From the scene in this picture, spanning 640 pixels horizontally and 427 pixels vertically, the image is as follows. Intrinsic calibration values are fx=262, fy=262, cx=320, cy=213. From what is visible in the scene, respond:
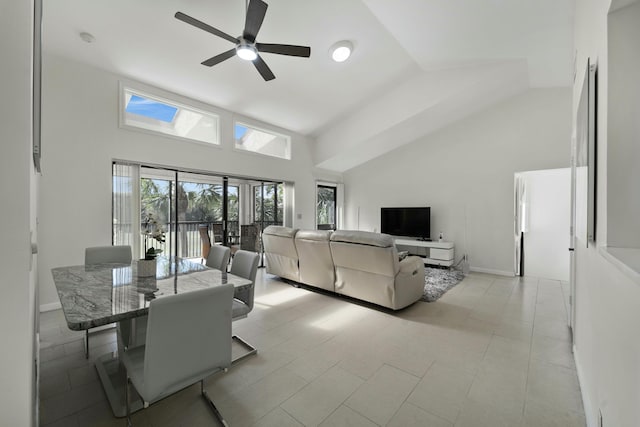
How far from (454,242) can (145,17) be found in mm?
6470

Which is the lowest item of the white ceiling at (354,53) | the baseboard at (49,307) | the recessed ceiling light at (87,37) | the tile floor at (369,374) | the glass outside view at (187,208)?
the tile floor at (369,374)

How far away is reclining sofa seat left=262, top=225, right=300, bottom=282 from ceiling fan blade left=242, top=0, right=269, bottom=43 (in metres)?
2.63

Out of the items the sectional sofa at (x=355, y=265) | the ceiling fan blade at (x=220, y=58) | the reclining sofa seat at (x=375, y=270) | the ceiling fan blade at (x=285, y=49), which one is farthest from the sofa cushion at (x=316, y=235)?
the ceiling fan blade at (x=220, y=58)

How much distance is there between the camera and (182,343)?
133 centimetres

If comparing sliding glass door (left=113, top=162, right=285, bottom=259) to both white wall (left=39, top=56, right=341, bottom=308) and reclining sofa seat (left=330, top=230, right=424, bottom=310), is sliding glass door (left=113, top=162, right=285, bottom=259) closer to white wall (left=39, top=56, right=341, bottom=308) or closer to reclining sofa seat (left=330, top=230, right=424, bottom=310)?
white wall (left=39, top=56, right=341, bottom=308)

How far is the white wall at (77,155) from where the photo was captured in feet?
10.9

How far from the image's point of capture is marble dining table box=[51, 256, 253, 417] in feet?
4.42

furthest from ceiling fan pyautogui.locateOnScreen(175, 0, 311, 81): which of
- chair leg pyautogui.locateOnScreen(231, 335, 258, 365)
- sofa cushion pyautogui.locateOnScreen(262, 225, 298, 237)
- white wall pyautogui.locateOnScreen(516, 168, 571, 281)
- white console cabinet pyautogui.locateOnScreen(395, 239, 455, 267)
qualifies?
white wall pyautogui.locateOnScreen(516, 168, 571, 281)

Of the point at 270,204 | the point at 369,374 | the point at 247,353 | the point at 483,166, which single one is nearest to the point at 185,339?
the point at 247,353

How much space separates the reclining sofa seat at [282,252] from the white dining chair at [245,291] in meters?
1.70
